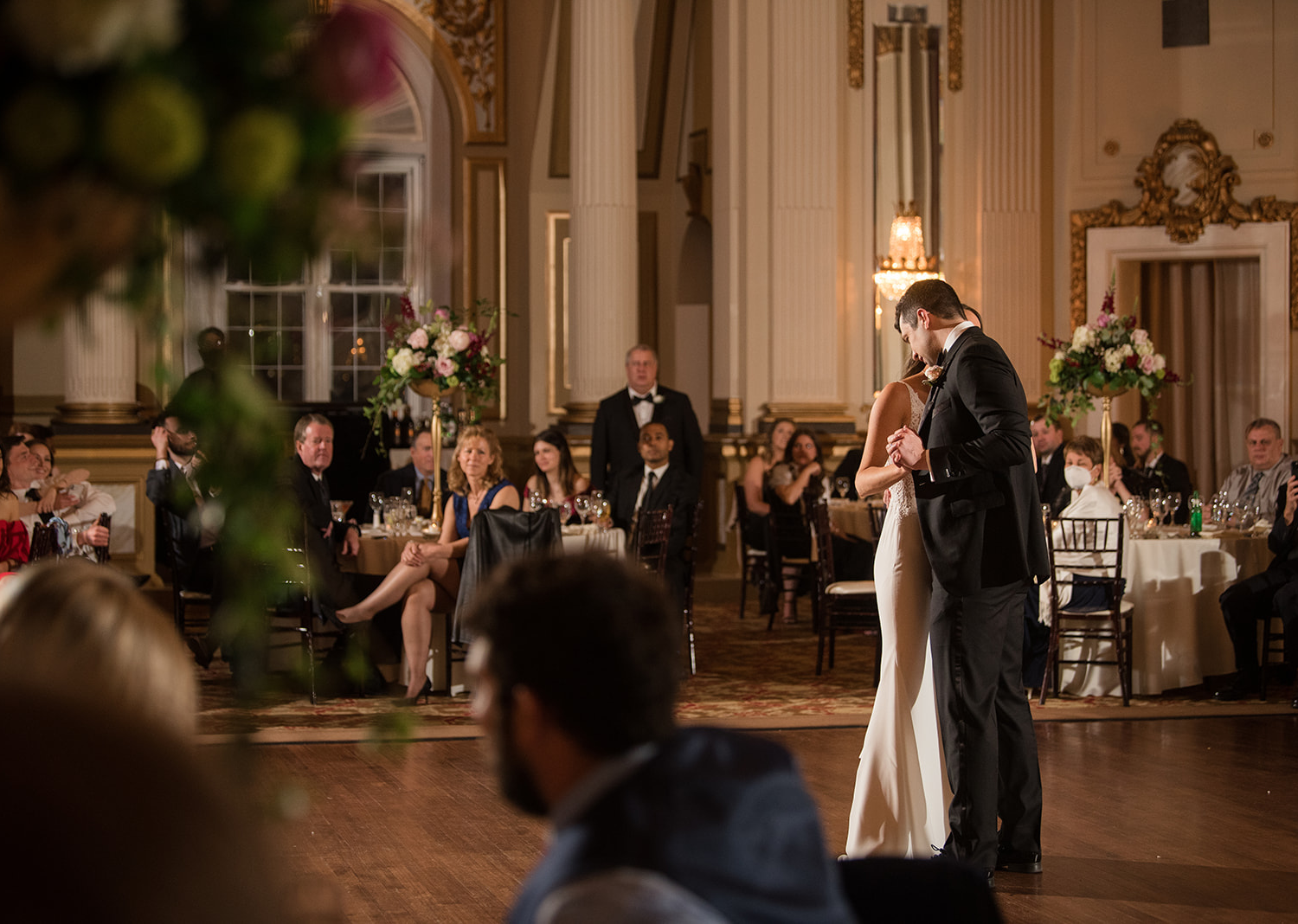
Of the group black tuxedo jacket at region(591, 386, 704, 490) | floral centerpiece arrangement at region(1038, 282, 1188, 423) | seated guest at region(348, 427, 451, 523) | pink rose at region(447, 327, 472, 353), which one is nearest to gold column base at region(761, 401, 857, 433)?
black tuxedo jacket at region(591, 386, 704, 490)

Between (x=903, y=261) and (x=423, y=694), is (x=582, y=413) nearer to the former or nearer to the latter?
(x=903, y=261)

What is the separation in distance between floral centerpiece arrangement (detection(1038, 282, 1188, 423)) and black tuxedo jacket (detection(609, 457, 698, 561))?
7.27 feet

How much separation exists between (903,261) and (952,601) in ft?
25.8

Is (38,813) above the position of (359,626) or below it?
above

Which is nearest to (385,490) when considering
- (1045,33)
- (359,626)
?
(359,626)

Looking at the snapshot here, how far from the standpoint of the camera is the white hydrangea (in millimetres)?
7531

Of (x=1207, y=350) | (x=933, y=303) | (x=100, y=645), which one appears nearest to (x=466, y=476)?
(x=933, y=303)

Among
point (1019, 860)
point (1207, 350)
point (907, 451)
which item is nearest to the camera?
point (907, 451)

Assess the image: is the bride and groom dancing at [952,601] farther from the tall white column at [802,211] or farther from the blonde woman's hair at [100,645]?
the tall white column at [802,211]

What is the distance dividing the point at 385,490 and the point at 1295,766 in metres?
5.66

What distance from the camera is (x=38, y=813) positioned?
2.43 ft

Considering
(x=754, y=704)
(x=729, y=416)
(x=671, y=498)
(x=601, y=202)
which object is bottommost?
(x=754, y=704)

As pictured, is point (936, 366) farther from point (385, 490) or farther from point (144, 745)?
point (385, 490)

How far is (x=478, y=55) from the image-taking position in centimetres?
1376
